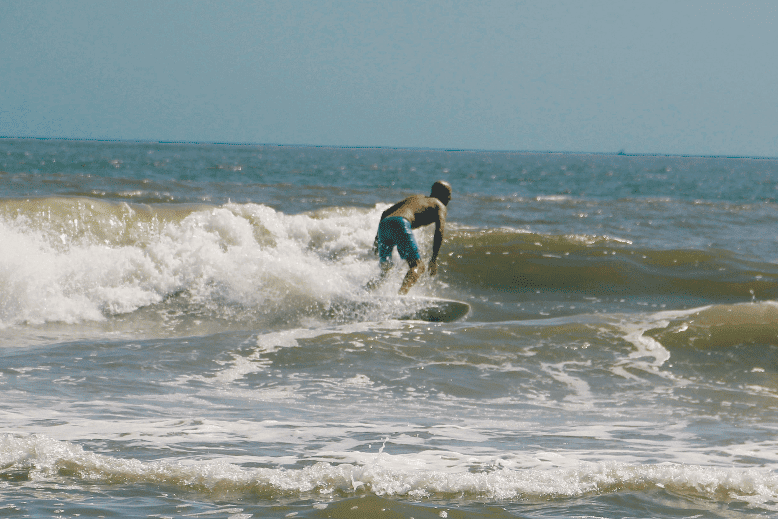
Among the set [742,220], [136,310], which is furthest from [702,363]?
[742,220]

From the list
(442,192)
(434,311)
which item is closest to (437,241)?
(442,192)

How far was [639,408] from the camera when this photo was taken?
214 inches

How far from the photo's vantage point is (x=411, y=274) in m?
8.85

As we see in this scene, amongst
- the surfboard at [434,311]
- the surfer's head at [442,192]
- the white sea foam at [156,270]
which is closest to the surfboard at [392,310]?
the surfboard at [434,311]

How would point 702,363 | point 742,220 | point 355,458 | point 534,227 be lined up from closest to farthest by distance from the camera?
1. point 355,458
2. point 702,363
3. point 534,227
4. point 742,220

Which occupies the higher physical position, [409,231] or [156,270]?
[409,231]

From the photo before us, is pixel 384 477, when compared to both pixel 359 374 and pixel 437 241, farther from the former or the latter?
pixel 437 241

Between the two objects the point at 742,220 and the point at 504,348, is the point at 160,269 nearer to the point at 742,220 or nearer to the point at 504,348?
the point at 504,348

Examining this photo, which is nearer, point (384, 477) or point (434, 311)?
point (384, 477)

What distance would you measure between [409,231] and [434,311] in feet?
3.18

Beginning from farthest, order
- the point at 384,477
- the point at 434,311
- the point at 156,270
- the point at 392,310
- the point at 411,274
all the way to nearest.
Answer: the point at 156,270
the point at 411,274
the point at 434,311
the point at 392,310
the point at 384,477

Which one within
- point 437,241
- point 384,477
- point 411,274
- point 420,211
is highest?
point 420,211

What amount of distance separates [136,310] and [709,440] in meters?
6.86

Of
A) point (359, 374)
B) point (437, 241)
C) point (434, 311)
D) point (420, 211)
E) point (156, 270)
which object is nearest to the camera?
point (359, 374)
